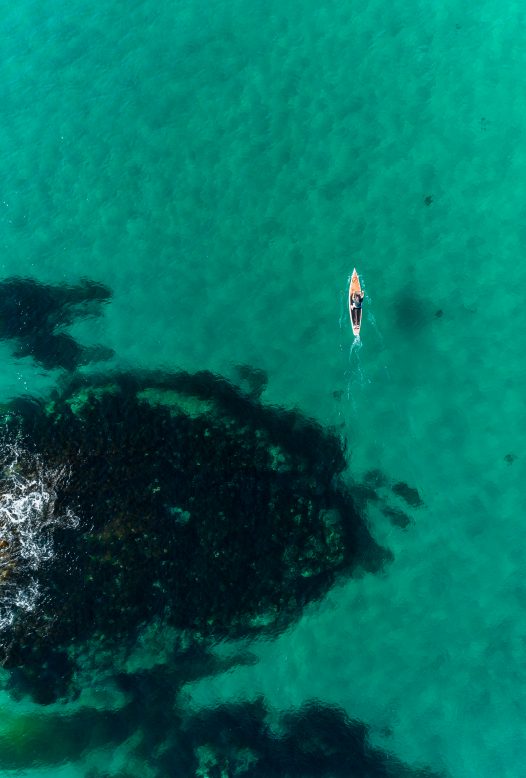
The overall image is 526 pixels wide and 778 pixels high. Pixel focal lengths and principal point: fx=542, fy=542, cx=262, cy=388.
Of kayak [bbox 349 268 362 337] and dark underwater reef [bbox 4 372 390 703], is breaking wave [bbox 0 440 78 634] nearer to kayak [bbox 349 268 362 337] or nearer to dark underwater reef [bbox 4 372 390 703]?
dark underwater reef [bbox 4 372 390 703]

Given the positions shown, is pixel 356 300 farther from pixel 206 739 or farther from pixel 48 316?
pixel 206 739

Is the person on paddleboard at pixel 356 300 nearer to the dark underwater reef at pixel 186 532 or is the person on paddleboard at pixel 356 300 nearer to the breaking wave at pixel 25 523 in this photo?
the dark underwater reef at pixel 186 532

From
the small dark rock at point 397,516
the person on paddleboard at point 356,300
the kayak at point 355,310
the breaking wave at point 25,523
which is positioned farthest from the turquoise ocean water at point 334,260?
the breaking wave at point 25,523

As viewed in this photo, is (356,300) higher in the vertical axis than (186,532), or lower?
higher

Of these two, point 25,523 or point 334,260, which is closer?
point 25,523

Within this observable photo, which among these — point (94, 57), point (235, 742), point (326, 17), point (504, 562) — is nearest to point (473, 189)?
point (326, 17)

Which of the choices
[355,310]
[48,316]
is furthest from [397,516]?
[48,316]

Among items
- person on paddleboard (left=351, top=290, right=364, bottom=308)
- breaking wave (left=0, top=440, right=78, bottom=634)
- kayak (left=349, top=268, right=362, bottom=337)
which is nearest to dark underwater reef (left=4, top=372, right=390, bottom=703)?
breaking wave (left=0, top=440, right=78, bottom=634)
